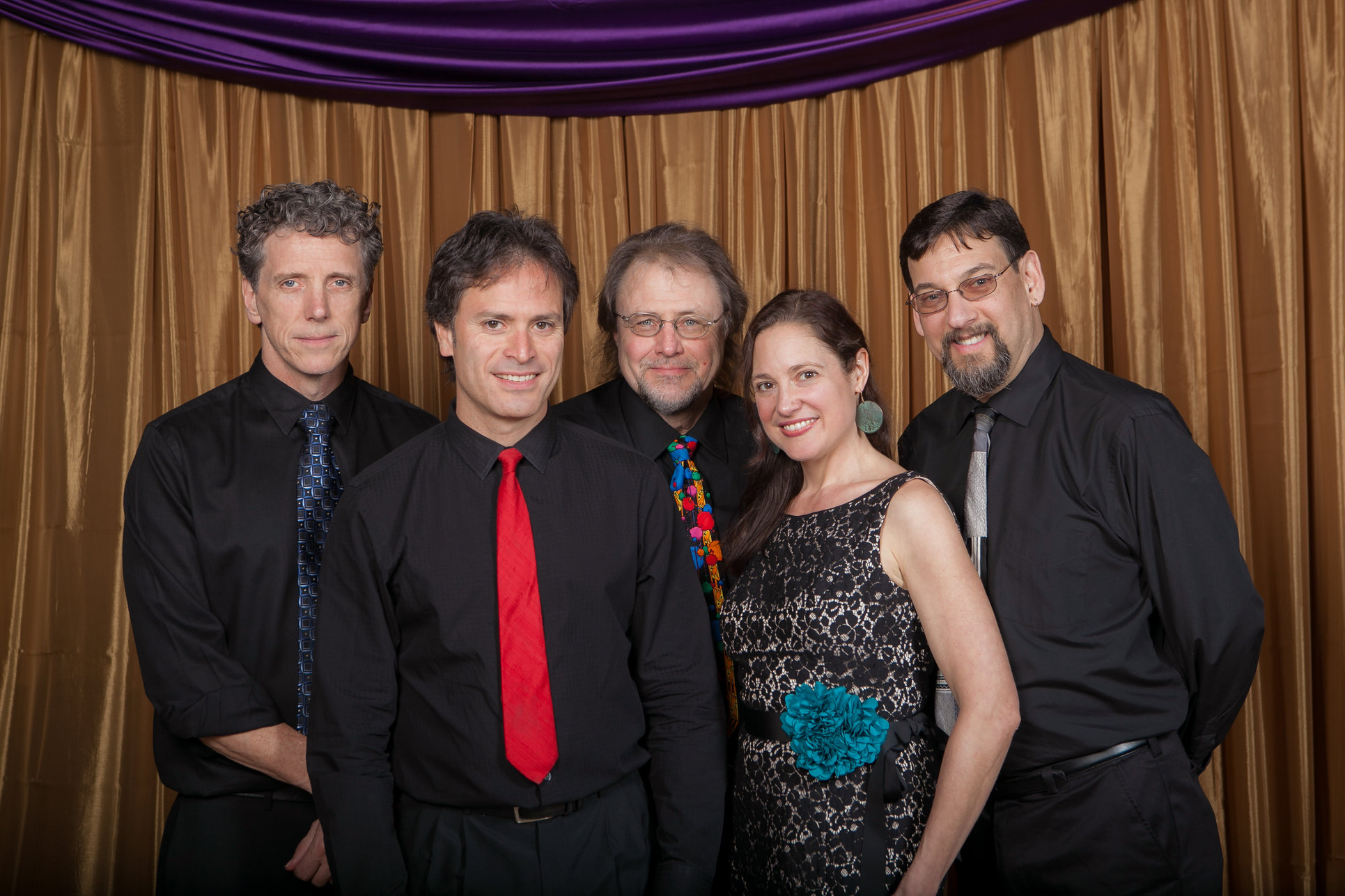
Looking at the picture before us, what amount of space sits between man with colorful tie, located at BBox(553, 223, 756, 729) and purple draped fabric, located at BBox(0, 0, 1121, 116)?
75 cm

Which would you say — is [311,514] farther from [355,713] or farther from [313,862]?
[313,862]

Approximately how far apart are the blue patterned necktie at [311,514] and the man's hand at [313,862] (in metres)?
0.20

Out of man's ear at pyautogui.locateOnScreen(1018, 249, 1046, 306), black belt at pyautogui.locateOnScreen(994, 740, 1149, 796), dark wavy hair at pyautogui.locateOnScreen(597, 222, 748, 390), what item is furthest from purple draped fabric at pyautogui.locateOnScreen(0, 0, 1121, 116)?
black belt at pyautogui.locateOnScreen(994, 740, 1149, 796)

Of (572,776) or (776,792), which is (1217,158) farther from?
(572,776)

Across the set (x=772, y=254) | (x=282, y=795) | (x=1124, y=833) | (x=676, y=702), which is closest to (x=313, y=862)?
(x=282, y=795)

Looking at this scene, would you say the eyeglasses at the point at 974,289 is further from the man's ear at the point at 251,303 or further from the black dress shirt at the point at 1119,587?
the man's ear at the point at 251,303

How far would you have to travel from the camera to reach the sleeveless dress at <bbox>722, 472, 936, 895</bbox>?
172cm

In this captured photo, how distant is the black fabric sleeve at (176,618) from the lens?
1788mm

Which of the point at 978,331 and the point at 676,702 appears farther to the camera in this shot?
the point at 978,331

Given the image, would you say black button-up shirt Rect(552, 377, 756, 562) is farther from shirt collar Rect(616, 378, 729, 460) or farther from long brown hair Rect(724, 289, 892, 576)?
long brown hair Rect(724, 289, 892, 576)

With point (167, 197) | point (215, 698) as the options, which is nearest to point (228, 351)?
point (167, 197)

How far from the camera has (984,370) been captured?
2.04 m

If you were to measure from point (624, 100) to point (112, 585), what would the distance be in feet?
6.93

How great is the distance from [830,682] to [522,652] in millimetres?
545
